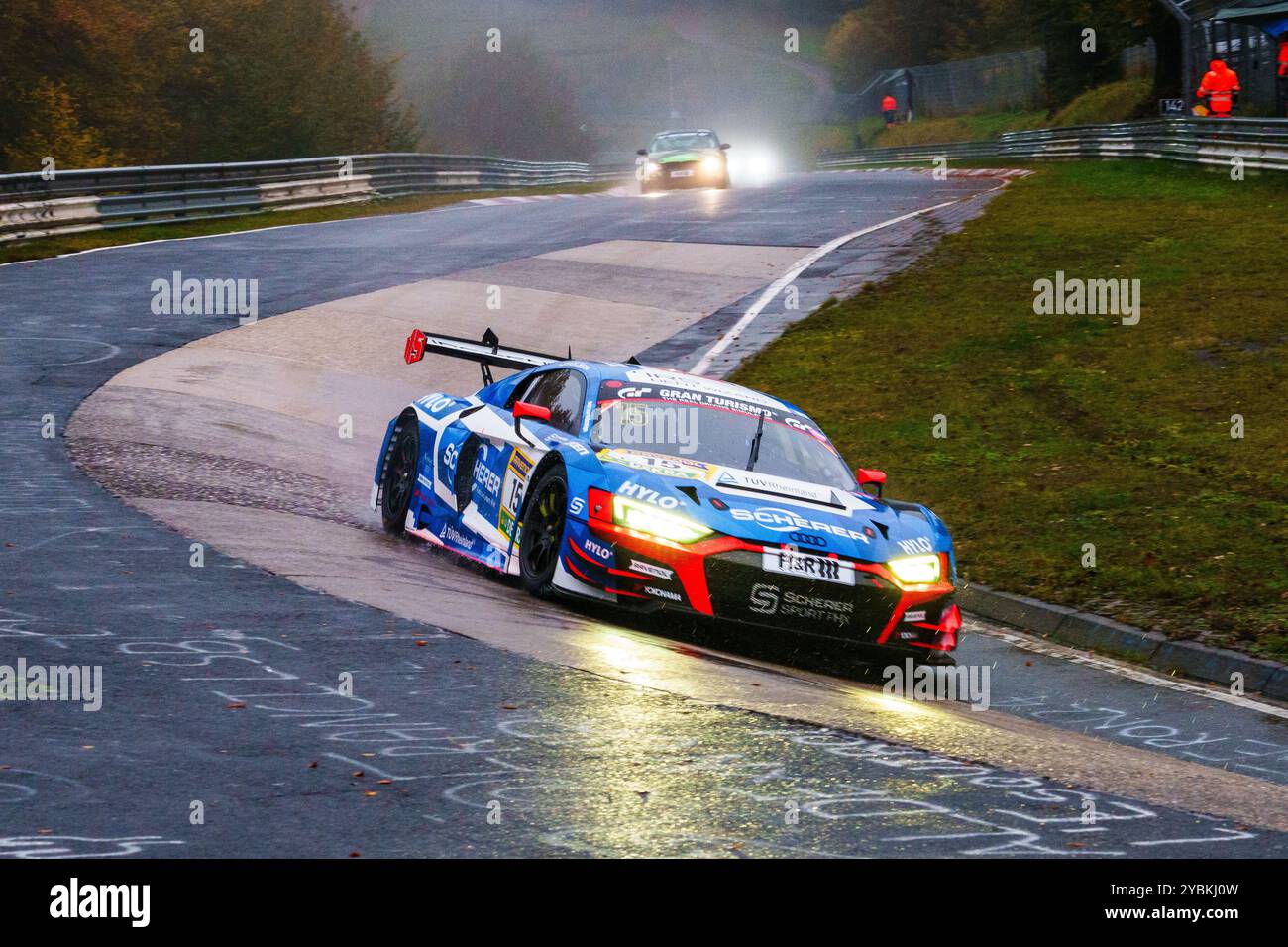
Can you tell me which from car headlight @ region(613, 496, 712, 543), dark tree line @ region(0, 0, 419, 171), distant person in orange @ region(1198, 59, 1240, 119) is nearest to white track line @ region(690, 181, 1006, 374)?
distant person in orange @ region(1198, 59, 1240, 119)

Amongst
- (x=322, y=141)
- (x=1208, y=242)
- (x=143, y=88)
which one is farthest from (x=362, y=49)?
(x=1208, y=242)

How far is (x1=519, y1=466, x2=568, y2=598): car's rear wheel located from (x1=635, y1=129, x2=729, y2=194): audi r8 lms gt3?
34.7m

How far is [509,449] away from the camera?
34.2ft

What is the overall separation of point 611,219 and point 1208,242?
41.0 ft

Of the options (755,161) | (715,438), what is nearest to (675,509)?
(715,438)

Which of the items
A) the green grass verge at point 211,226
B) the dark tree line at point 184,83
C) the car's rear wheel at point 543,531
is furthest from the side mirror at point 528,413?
the dark tree line at point 184,83

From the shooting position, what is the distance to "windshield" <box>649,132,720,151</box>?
44531 millimetres

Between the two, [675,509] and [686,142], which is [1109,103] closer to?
[686,142]

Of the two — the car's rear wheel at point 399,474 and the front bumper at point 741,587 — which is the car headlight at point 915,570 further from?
the car's rear wheel at point 399,474

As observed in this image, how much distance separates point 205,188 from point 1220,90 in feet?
70.9

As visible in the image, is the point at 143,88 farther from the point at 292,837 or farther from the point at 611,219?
the point at 292,837

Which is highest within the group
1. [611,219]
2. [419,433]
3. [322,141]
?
[322,141]

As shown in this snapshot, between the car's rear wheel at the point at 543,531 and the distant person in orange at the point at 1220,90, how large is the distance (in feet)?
99.2

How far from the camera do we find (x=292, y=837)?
513 cm
